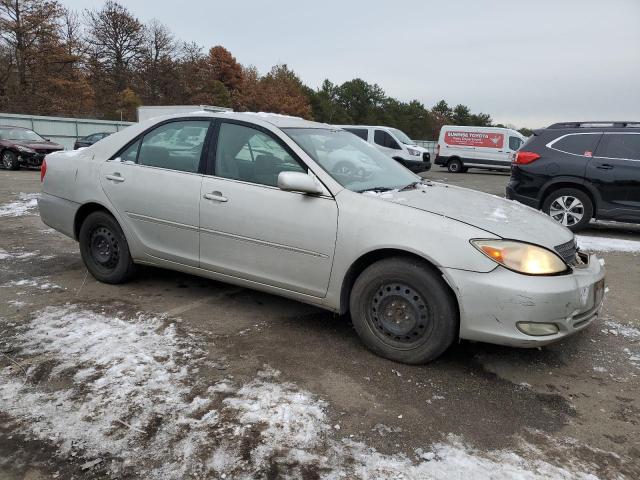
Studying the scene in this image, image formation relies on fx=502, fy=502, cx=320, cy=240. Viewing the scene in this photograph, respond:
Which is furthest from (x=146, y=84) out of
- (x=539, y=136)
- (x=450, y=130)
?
(x=539, y=136)

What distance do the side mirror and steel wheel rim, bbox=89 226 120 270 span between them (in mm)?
1960

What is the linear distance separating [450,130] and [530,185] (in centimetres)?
1712

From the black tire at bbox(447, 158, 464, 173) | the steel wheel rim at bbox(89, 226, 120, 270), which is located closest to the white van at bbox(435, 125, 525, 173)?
the black tire at bbox(447, 158, 464, 173)

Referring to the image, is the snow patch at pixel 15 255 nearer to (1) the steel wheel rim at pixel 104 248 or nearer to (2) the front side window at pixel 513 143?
(1) the steel wheel rim at pixel 104 248

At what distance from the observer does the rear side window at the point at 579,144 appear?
781 cm

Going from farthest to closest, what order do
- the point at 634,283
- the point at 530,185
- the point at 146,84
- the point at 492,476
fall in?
the point at 146,84 < the point at 530,185 < the point at 634,283 < the point at 492,476

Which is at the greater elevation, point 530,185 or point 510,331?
point 530,185

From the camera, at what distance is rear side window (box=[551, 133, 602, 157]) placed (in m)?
7.81

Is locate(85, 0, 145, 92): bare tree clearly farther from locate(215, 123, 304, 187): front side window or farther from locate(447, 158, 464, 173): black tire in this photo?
locate(215, 123, 304, 187): front side window

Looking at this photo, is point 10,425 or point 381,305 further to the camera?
point 381,305

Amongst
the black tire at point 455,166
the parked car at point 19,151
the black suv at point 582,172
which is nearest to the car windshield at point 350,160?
the black suv at point 582,172

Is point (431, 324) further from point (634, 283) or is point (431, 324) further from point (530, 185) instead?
point (530, 185)

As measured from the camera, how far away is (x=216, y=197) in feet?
12.4

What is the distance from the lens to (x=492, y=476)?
2.20m
